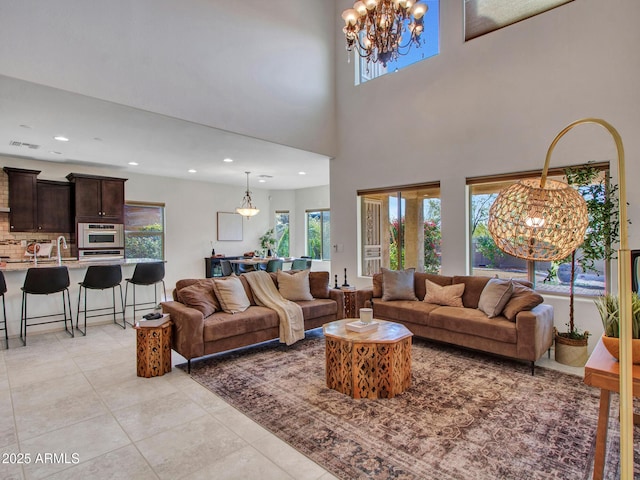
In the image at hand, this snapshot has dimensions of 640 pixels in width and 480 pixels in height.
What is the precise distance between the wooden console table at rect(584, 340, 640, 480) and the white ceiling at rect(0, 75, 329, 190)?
188 inches

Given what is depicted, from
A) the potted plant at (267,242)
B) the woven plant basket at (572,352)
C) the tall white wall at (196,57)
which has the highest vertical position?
the tall white wall at (196,57)

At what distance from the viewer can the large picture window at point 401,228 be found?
5.71 meters

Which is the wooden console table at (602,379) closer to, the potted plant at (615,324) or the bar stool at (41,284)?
the potted plant at (615,324)

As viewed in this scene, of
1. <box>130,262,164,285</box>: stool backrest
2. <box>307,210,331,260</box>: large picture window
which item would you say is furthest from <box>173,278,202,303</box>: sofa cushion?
<box>307,210,331,260</box>: large picture window

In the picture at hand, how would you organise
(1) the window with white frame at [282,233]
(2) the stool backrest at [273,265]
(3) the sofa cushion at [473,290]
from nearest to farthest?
(3) the sofa cushion at [473,290] < (2) the stool backrest at [273,265] < (1) the window with white frame at [282,233]

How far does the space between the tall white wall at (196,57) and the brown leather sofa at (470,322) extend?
3091 mm

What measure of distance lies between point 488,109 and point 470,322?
2970 mm

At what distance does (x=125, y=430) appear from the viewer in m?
2.56

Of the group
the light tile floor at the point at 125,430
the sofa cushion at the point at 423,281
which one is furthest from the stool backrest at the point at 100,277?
the sofa cushion at the point at 423,281

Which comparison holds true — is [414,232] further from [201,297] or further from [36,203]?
[36,203]

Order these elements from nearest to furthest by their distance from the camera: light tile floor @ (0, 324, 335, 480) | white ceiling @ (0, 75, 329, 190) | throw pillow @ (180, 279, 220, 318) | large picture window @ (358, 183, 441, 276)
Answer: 1. light tile floor @ (0, 324, 335, 480)
2. throw pillow @ (180, 279, 220, 318)
3. white ceiling @ (0, 75, 329, 190)
4. large picture window @ (358, 183, 441, 276)

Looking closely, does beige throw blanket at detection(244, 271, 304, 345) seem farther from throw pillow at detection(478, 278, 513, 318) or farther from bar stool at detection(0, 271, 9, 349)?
bar stool at detection(0, 271, 9, 349)

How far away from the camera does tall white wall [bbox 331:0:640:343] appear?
3943 mm

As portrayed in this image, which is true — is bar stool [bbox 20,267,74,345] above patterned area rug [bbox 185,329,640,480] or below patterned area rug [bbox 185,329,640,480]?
above
